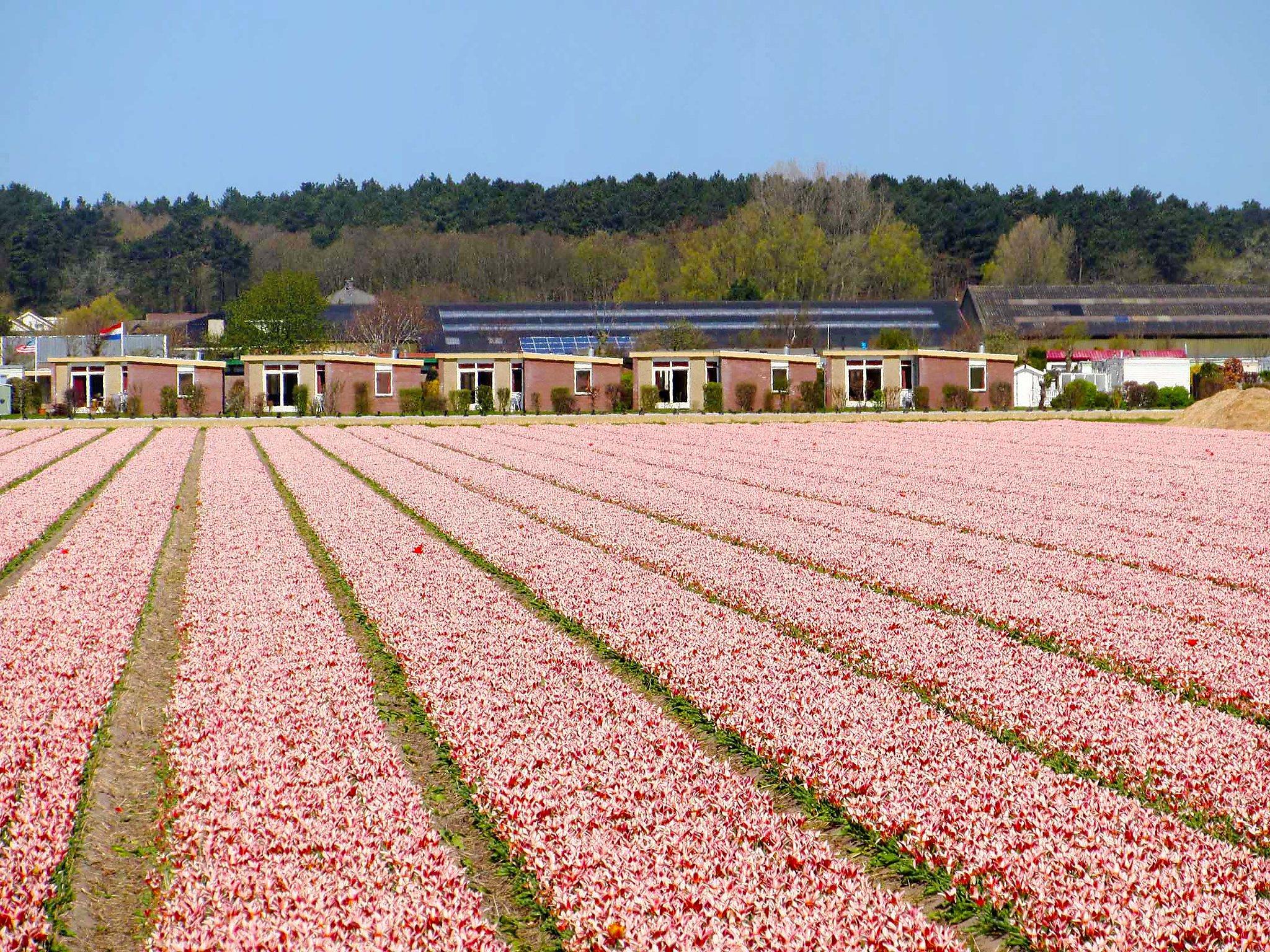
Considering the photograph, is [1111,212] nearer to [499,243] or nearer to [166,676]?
[499,243]

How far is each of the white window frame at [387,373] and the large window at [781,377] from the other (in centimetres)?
1736

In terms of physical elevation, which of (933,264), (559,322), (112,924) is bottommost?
(112,924)

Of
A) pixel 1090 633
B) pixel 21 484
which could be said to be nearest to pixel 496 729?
pixel 1090 633

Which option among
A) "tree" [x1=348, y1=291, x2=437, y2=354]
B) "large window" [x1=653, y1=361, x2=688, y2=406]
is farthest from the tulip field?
"tree" [x1=348, y1=291, x2=437, y2=354]

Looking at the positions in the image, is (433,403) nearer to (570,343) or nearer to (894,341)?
(570,343)

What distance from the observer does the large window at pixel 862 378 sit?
197 ft

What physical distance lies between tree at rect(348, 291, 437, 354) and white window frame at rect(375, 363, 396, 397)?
2107 cm

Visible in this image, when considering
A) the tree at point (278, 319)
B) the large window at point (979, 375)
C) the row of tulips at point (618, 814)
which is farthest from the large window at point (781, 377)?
the row of tulips at point (618, 814)

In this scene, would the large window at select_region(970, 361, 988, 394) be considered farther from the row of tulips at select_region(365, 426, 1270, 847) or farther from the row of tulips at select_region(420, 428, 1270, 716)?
the row of tulips at select_region(365, 426, 1270, 847)

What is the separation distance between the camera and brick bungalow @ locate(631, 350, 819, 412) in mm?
58188

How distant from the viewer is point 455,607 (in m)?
10.2

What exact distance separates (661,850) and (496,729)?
6.22 feet

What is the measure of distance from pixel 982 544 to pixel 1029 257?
98.4 m

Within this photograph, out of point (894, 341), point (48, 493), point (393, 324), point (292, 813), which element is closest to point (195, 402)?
point (393, 324)
